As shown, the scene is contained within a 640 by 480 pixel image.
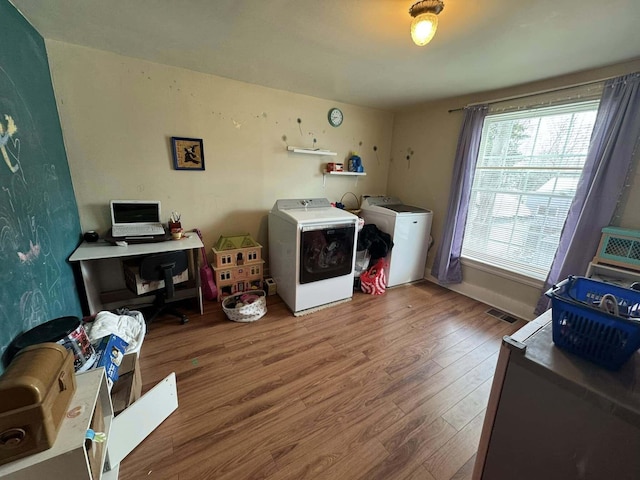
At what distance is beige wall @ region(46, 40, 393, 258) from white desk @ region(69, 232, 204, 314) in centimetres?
36

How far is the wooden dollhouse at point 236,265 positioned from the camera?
264 cm

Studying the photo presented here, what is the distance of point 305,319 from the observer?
2.45 meters

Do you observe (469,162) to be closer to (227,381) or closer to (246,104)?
(246,104)

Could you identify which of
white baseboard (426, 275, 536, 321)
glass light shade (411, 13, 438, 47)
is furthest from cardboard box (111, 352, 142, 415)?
white baseboard (426, 275, 536, 321)

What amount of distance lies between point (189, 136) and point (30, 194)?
1.38 m

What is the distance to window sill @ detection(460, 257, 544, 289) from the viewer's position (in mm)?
2498

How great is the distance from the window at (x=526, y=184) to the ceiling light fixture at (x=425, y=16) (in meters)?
1.79

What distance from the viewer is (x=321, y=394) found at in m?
1.63

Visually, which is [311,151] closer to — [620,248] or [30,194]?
[30,194]

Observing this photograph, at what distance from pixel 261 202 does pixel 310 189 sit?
69cm

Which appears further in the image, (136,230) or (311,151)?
(311,151)

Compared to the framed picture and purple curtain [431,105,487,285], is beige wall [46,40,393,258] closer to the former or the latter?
the framed picture

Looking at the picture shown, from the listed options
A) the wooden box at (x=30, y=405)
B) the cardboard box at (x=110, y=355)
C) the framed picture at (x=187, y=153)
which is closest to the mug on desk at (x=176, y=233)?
the framed picture at (x=187, y=153)

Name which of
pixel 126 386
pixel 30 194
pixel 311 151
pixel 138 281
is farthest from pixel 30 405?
pixel 311 151
